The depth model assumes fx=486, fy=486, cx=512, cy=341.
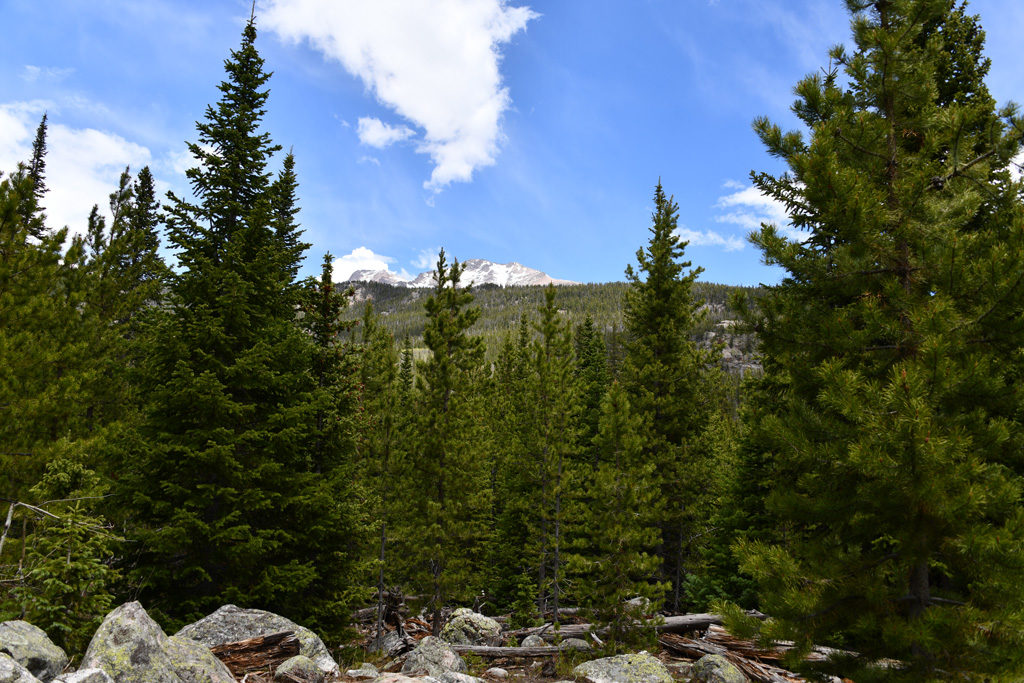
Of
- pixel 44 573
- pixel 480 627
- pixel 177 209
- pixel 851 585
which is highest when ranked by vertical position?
pixel 177 209

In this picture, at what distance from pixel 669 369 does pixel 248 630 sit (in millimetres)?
17638

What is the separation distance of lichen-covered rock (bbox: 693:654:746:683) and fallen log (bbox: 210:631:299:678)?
23.3 feet

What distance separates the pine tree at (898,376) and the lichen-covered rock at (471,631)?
36.0ft

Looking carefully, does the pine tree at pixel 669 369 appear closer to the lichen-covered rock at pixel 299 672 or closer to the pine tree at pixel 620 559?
the pine tree at pixel 620 559

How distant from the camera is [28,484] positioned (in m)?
8.79

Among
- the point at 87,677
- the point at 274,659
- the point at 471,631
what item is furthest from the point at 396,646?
the point at 87,677

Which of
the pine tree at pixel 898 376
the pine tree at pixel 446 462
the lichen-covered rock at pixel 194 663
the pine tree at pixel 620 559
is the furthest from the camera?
the pine tree at pixel 446 462

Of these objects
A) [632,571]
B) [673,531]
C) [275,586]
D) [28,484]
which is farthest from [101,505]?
[673,531]

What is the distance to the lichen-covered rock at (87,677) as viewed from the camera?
445 cm

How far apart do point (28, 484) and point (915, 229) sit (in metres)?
14.5

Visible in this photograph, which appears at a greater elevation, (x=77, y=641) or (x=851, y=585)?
(x=851, y=585)

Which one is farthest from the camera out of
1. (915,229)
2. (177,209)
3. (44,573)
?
(177,209)

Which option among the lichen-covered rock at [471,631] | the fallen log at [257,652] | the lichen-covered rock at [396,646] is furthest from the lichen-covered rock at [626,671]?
the lichen-covered rock at [396,646]

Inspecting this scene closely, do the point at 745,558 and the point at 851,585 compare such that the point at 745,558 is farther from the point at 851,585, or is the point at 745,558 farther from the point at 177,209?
the point at 177,209
